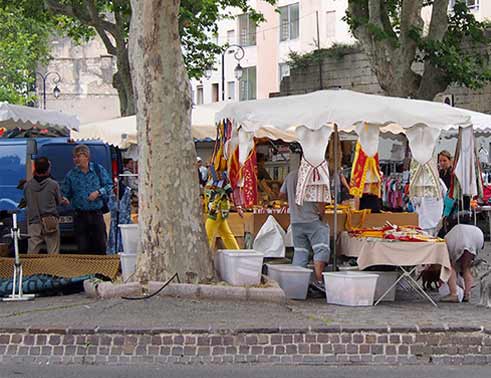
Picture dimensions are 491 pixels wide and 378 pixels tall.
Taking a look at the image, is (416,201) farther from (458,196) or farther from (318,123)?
(318,123)

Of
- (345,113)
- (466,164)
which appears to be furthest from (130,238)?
(466,164)

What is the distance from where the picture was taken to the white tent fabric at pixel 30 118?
13749 millimetres

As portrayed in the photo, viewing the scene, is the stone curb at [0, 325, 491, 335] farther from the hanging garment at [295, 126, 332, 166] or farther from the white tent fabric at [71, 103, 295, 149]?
the white tent fabric at [71, 103, 295, 149]

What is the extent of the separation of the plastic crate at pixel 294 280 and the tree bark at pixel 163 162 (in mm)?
1078

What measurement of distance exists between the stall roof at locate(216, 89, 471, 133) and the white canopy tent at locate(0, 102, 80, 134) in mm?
3511

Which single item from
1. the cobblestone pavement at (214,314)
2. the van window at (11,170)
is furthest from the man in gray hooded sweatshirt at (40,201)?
the van window at (11,170)

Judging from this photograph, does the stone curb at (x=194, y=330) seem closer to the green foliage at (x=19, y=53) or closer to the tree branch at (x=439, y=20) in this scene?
the tree branch at (x=439, y=20)

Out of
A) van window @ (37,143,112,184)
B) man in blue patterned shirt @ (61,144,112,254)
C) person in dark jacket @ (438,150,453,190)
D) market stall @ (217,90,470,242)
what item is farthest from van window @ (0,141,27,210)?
person in dark jacket @ (438,150,453,190)

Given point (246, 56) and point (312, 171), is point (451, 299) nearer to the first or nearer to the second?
point (312, 171)

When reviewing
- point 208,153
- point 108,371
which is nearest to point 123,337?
point 108,371

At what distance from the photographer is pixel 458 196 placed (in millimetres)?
13602

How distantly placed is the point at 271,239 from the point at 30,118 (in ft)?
13.1

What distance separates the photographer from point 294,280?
12211 mm

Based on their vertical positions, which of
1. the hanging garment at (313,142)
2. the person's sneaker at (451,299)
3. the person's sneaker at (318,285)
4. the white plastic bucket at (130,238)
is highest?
the hanging garment at (313,142)
